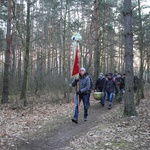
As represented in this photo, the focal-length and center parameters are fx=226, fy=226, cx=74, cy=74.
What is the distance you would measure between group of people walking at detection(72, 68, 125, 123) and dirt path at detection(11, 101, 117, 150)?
49 centimetres

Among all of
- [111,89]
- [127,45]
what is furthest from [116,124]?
[111,89]

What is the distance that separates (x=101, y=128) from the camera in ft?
24.9

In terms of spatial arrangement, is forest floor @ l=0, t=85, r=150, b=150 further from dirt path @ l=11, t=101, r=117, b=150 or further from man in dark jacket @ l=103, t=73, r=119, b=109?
man in dark jacket @ l=103, t=73, r=119, b=109

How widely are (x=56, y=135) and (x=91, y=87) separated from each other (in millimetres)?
2901

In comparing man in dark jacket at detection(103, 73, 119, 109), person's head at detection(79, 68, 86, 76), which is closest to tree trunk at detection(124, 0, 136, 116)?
person's head at detection(79, 68, 86, 76)

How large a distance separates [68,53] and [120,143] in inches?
1208

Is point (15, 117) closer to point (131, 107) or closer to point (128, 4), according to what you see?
point (131, 107)

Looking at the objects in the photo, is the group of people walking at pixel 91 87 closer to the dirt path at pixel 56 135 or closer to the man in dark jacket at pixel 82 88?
the man in dark jacket at pixel 82 88

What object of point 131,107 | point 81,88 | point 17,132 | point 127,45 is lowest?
point 17,132

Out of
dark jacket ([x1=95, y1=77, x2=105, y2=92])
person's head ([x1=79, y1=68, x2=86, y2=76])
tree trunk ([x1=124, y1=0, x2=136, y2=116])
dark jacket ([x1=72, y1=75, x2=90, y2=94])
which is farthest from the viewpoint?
dark jacket ([x1=95, y1=77, x2=105, y2=92])

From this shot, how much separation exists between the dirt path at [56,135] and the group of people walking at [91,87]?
0.49 meters

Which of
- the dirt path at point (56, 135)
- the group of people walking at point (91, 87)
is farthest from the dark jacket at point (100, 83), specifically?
the dirt path at point (56, 135)

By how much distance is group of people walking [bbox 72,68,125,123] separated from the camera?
28.2 ft

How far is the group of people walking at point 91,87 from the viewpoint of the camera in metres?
8.59
